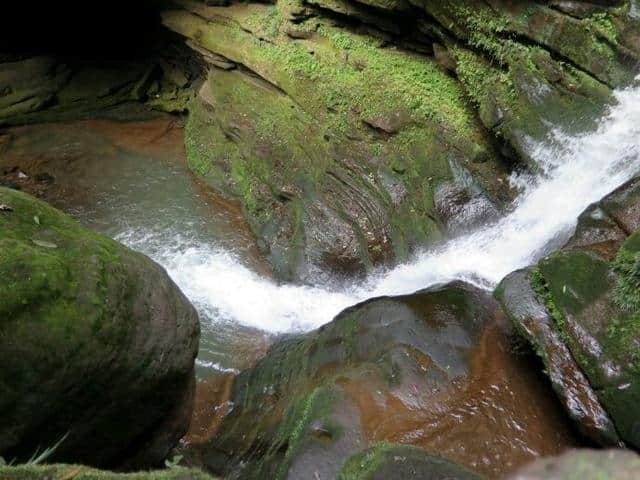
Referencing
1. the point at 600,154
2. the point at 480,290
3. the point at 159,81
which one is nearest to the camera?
the point at 480,290

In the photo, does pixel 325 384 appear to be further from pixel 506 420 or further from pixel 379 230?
pixel 379 230

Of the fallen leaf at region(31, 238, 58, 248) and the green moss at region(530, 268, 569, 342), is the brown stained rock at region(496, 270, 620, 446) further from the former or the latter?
the fallen leaf at region(31, 238, 58, 248)

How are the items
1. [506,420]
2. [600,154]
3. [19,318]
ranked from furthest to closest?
[600,154]
[506,420]
[19,318]

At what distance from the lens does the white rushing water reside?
6992mm

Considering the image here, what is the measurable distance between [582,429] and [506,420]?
0.63 meters

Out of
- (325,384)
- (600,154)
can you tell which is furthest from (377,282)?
(600,154)

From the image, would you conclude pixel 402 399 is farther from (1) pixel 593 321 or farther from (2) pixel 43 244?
(2) pixel 43 244

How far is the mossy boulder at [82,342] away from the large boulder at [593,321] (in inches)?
133

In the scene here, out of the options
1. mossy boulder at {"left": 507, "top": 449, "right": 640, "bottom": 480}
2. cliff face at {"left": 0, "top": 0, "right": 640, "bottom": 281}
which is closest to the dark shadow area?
cliff face at {"left": 0, "top": 0, "right": 640, "bottom": 281}

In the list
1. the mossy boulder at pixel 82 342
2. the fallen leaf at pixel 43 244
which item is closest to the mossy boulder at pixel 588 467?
the mossy boulder at pixel 82 342

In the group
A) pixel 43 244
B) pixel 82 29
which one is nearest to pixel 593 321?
pixel 43 244

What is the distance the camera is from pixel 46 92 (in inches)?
490

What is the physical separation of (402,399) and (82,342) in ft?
9.51

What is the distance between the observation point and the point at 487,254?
7.51 metres
